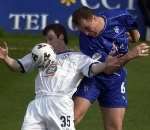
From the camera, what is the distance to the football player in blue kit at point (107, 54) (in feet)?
26.8

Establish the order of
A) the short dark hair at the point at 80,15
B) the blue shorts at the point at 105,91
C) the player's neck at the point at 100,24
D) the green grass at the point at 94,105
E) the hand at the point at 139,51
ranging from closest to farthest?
the hand at the point at 139,51 → the short dark hair at the point at 80,15 → the player's neck at the point at 100,24 → the blue shorts at the point at 105,91 → the green grass at the point at 94,105

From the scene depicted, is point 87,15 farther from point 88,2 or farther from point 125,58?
point 88,2

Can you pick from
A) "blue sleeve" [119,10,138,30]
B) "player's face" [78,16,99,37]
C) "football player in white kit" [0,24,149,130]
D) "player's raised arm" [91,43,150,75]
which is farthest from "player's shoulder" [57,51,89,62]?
"blue sleeve" [119,10,138,30]

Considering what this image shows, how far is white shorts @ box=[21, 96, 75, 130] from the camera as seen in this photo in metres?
7.25

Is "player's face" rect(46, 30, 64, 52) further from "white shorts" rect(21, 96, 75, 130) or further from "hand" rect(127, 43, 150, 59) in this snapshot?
"hand" rect(127, 43, 150, 59)

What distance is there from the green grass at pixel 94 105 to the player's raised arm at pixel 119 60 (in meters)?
3.25

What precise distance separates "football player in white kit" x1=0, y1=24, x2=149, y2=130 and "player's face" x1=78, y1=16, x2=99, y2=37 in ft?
1.19

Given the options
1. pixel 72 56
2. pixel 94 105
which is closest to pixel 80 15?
pixel 72 56

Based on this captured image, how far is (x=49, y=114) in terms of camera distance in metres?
7.22

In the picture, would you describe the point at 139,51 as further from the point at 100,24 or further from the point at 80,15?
the point at 100,24

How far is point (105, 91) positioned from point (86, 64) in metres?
1.04

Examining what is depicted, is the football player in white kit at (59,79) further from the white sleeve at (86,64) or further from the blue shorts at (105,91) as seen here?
the blue shorts at (105,91)

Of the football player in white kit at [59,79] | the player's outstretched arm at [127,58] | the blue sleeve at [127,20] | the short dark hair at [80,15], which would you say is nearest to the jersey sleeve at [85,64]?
the football player in white kit at [59,79]

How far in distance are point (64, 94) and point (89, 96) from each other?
93 cm
